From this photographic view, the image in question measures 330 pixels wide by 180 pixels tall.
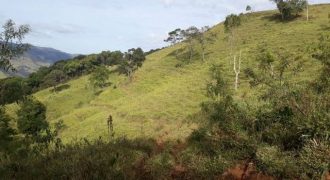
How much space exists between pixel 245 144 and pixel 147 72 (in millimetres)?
81810

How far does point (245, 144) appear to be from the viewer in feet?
60.1

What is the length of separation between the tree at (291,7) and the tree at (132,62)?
4006cm

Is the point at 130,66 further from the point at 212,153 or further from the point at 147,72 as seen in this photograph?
the point at 212,153

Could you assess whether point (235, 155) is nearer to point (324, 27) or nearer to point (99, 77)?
point (324, 27)

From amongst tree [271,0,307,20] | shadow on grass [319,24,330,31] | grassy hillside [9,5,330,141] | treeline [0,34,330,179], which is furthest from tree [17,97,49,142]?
tree [271,0,307,20]

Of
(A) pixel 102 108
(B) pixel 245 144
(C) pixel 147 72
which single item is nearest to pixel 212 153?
(B) pixel 245 144

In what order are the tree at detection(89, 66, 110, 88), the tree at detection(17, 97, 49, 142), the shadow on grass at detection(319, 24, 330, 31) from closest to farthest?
the tree at detection(17, 97, 49, 142) → the shadow on grass at detection(319, 24, 330, 31) → the tree at detection(89, 66, 110, 88)

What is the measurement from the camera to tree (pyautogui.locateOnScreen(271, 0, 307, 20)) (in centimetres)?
10047

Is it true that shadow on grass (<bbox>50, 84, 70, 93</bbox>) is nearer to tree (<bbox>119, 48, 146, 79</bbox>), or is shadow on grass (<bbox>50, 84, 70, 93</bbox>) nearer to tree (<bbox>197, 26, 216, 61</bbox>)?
tree (<bbox>119, 48, 146, 79</bbox>)

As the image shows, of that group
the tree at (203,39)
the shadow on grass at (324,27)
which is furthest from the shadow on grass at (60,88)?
the shadow on grass at (324,27)

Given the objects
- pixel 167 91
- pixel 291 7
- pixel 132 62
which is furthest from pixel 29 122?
pixel 291 7

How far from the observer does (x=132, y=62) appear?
109750 millimetres

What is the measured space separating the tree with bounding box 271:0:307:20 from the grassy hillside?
311 centimetres

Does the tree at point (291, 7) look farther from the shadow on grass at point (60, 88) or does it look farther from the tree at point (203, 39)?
the shadow on grass at point (60, 88)
